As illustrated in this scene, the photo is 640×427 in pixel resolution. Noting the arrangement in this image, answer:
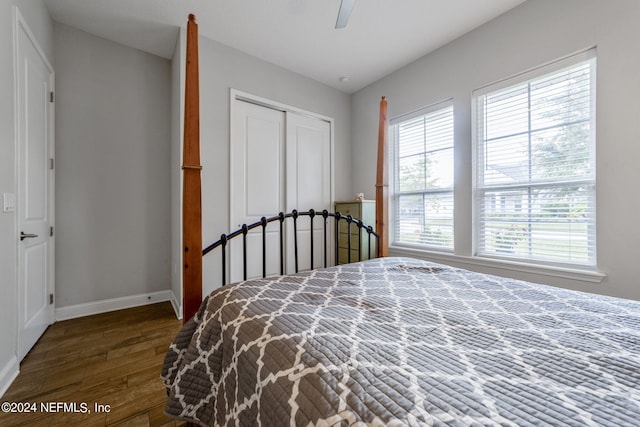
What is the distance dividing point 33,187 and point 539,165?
153 inches

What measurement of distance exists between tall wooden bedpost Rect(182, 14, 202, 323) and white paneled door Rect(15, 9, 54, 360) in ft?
4.33

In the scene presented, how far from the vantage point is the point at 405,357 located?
65cm

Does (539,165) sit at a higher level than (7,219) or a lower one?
higher

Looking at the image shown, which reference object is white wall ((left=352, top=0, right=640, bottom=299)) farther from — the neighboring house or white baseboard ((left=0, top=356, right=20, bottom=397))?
white baseboard ((left=0, top=356, right=20, bottom=397))

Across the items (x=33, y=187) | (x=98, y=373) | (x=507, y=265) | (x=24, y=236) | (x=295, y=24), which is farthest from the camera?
(x=295, y=24)

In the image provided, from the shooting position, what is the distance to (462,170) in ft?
8.59

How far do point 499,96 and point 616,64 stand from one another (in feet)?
2.37

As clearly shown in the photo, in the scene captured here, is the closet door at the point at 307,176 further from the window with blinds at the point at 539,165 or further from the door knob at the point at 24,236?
the door knob at the point at 24,236

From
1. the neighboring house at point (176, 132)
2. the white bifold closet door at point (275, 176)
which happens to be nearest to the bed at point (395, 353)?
the neighboring house at point (176, 132)

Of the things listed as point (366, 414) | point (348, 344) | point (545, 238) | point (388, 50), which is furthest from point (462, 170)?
point (366, 414)

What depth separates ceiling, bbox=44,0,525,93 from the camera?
221cm

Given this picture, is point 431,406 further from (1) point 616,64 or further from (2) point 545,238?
(1) point 616,64

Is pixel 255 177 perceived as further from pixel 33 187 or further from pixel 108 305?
pixel 108 305

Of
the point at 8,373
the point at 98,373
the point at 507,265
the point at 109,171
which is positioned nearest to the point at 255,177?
the point at 109,171
